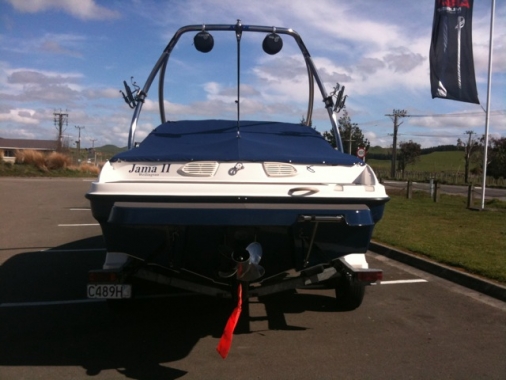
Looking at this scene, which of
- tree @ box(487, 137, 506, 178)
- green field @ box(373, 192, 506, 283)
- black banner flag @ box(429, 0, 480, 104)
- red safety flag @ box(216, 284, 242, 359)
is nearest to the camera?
red safety flag @ box(216, 284, 242, 359)

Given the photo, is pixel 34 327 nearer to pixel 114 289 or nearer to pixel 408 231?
pixel 114 289

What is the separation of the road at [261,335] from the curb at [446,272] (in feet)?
0.54

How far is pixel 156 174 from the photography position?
4.70 m

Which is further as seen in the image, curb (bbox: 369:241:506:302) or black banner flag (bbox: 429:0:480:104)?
black banner flag (bbox: 429:0:480:104)

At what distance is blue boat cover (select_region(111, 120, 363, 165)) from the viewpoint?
4805 mm

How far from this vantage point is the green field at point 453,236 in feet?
26.7

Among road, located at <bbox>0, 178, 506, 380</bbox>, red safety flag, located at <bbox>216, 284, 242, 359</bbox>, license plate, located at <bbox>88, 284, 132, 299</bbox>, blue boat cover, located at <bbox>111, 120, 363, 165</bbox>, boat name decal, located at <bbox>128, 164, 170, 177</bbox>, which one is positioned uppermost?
blue boat cover, located at <bbox>111, 120, 363, 165</bbox>

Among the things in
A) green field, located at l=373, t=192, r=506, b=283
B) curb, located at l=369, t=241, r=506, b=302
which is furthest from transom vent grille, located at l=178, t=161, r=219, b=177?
green field, located at l=373, t=192, r=506, b=283

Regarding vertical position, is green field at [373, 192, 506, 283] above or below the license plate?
below

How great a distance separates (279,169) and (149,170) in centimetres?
113

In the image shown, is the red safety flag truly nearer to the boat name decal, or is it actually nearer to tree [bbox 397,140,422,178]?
the boat name decal

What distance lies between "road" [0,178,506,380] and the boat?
0.60 m

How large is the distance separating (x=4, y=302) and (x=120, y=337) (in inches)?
80.6

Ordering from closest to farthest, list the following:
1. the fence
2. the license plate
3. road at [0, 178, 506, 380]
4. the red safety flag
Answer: the red safety flag → road at [0, 178, 506, 380] → the license plate → the fence
